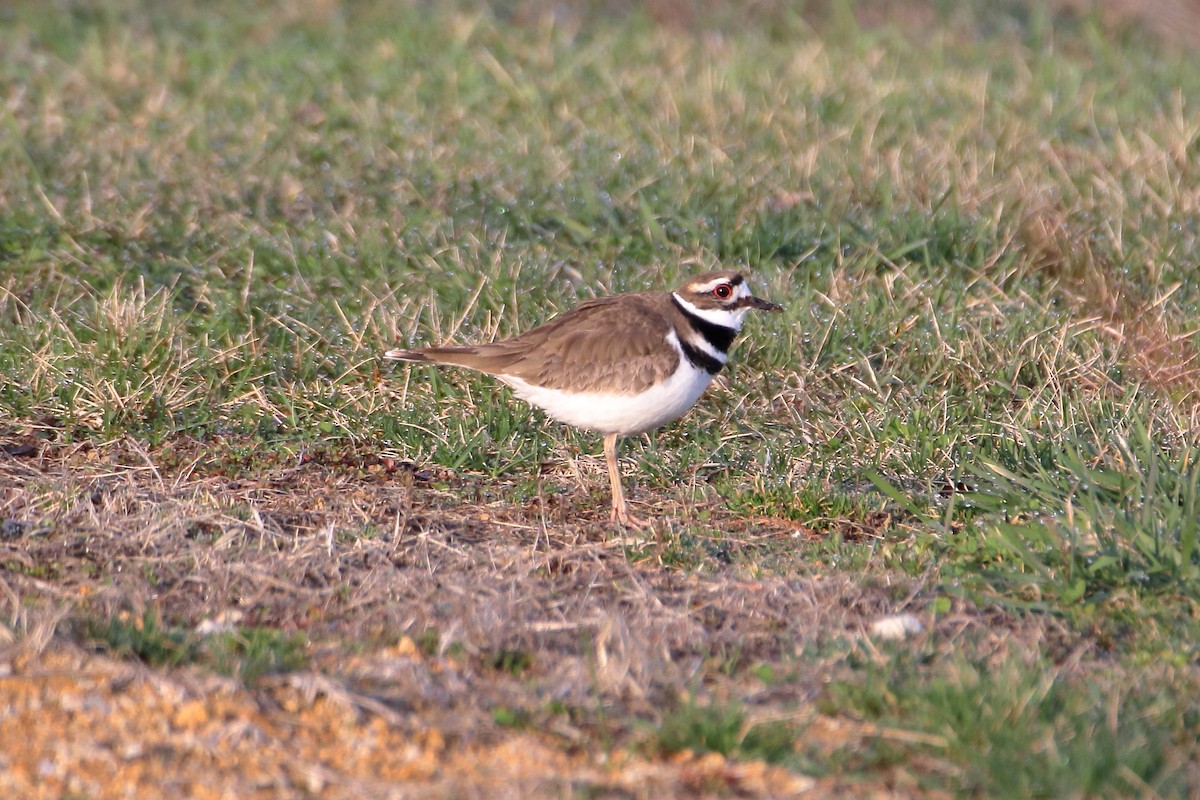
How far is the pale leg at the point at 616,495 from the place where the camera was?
16.9 feet

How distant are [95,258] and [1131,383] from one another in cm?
474

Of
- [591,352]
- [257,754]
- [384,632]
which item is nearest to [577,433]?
[591,352]

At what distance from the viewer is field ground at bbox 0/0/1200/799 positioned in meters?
3.59

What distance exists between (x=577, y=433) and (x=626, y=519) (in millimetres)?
949

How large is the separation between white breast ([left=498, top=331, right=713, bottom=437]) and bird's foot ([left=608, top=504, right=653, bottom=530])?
32 cm

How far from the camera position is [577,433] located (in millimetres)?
6059

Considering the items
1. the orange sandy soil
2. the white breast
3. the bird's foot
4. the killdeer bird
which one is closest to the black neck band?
the killdeer bird

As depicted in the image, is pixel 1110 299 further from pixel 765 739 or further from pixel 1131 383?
pixel 765 739

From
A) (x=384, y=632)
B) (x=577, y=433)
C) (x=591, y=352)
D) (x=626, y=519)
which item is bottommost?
(x=577, y=433)

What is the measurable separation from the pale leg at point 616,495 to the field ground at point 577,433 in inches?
4.2

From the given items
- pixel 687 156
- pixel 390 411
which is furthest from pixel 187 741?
pixel 687 156

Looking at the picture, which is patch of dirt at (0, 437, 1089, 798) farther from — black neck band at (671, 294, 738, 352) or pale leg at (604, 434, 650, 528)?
black neck band at (671, 294, 738, 352)

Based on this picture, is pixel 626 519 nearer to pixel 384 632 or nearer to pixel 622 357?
pixel 622 357

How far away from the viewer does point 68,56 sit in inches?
386
